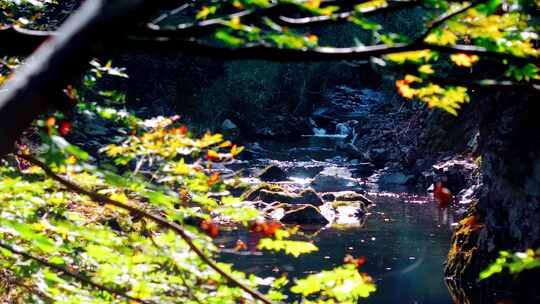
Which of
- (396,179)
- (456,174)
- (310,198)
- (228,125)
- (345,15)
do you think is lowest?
(228,125)

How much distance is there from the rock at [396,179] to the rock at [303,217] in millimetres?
7588

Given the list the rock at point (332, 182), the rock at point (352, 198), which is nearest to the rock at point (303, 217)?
the rock at point (352, 198)

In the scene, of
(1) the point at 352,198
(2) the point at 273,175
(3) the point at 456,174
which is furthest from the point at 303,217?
(2) the point at 273,175

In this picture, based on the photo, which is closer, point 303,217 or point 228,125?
point 303,217

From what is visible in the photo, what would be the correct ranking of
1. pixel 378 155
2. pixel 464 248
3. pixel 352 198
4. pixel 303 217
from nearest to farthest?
1. pixel 464 248
2. pixel 303 217
3. pixel 352 198
4. pixel 378 155

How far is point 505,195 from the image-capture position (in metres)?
13.2

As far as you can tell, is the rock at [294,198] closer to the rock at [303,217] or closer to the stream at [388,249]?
the rock at [303,217]

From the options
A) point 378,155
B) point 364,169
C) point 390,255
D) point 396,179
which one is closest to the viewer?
point 390,255

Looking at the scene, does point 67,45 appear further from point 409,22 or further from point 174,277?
point 409,22

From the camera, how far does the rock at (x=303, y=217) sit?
18266 mm

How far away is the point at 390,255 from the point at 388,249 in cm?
45

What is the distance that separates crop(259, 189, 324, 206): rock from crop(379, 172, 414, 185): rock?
238 inches

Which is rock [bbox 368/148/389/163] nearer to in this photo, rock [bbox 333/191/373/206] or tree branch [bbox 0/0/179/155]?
rock [bbox 333/191/373/206]

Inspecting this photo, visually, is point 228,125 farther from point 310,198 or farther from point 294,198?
point 294,198
